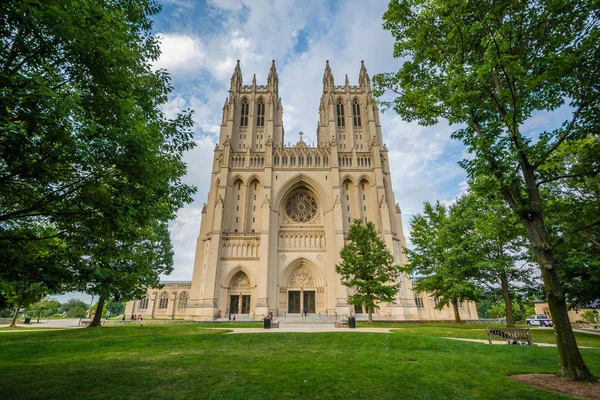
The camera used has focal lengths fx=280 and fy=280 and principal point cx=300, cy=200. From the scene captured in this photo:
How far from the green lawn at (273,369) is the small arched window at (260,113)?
39.9 m

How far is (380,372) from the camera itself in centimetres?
670

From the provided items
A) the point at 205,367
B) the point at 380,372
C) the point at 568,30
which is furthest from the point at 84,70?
the point at 568,30

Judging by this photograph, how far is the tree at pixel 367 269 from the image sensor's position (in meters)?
22.8

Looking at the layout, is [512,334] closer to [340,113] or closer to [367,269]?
[367,269]

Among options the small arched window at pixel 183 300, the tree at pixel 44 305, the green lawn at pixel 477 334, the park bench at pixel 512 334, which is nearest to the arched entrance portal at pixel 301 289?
the small arched window at pixel 183 300

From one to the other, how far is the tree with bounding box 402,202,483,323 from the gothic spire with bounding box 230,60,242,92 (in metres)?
36.4

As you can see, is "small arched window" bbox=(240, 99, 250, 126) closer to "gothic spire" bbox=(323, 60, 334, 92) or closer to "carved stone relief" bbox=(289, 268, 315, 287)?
"gothic spire" bbox=(323, 60, 334, 92)

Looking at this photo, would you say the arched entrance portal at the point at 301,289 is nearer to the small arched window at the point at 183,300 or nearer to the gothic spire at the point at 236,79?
the small arched window at the point at 183,300

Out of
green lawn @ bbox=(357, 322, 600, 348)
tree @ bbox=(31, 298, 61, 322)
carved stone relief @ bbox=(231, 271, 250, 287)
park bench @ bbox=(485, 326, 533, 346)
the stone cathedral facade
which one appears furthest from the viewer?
tree @ bbox=(31, 298, 61, 322)

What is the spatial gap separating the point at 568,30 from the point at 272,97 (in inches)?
1651

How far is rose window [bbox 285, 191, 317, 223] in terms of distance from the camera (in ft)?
136

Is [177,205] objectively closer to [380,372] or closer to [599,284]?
[380,372]

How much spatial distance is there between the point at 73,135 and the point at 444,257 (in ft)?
79.6

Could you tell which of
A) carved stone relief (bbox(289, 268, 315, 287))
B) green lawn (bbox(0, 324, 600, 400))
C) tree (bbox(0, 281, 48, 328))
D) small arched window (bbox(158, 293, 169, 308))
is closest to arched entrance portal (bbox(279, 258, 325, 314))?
carved stone relief (bbox(289, 268, 315, 287))
